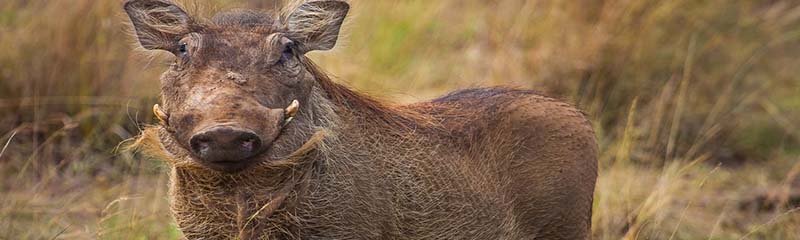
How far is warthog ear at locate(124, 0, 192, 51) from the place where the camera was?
3629 millimetres

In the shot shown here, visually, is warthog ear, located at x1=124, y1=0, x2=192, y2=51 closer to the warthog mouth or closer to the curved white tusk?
the warthog mouth

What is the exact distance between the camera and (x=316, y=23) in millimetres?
3750

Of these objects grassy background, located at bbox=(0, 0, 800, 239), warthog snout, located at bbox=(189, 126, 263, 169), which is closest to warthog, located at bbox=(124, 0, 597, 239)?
warthog snout, located at bbox=(189, 126, 263, 169)

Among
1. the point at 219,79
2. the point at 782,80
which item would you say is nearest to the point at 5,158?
the point at 219,79

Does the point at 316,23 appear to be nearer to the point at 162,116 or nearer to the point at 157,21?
the point at 157,21

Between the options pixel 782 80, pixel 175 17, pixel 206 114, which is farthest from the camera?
pixel 782 80

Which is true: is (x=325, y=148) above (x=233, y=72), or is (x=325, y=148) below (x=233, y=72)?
below

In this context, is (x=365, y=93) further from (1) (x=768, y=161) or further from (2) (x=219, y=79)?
(1) (x=768, y=161)

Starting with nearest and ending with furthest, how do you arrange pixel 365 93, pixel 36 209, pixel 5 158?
1. pixel 365 93
2. pixel 36 209
3. pixel 5 158

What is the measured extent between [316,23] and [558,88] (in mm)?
3862

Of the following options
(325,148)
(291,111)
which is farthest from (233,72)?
(325,148)

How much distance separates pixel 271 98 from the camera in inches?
133

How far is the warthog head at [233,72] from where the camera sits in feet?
10.5

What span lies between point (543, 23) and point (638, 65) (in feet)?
1.88
